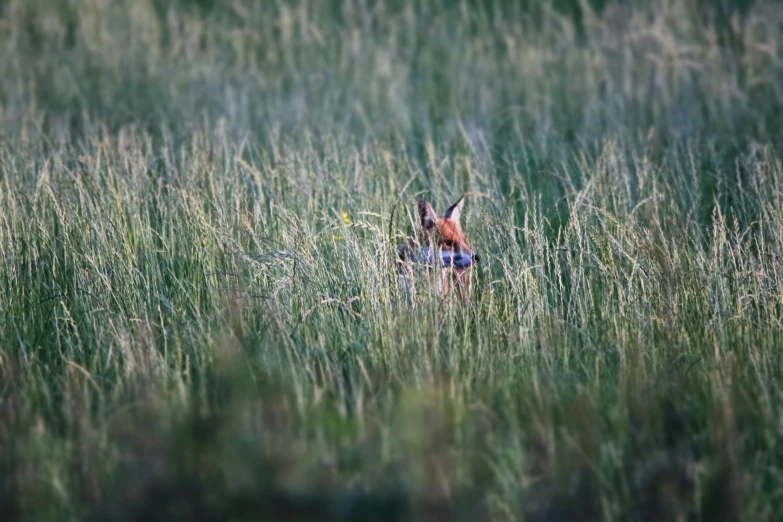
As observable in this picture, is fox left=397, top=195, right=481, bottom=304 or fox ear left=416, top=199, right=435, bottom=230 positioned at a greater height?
fox ear left=416, top=199, right=435, bottom=230

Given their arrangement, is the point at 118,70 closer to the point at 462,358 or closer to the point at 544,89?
the point at 544,89

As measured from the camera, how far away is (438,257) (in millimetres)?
3629

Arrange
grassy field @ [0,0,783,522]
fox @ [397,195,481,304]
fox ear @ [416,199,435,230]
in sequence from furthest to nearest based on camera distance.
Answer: fox ear @ [416,199,435,230], fox @ [397,195,481,304], grassy field @ [0,0,783,522]

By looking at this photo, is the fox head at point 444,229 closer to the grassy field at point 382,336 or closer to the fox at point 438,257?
the fox at point 438,257

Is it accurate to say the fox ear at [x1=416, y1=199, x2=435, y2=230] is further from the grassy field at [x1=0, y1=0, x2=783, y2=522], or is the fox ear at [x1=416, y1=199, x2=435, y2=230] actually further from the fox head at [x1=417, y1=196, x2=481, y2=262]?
the grassy field at [x1=0, y1=0, x2=783, y2=522]

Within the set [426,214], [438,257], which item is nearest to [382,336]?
[438,257]

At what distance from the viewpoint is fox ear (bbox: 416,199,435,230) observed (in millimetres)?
3834

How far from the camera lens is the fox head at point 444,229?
383 centimetres

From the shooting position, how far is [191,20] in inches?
359

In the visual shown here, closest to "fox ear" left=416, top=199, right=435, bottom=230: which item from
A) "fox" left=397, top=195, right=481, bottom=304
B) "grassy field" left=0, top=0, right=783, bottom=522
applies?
"fox" left=397, top=195, right=481, bottom=304

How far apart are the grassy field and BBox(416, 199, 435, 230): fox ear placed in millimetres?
130

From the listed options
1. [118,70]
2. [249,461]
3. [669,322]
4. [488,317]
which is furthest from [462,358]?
[118,70]

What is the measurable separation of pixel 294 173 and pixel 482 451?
2609 mm

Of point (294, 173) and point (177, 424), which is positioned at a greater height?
point (294, 173)
